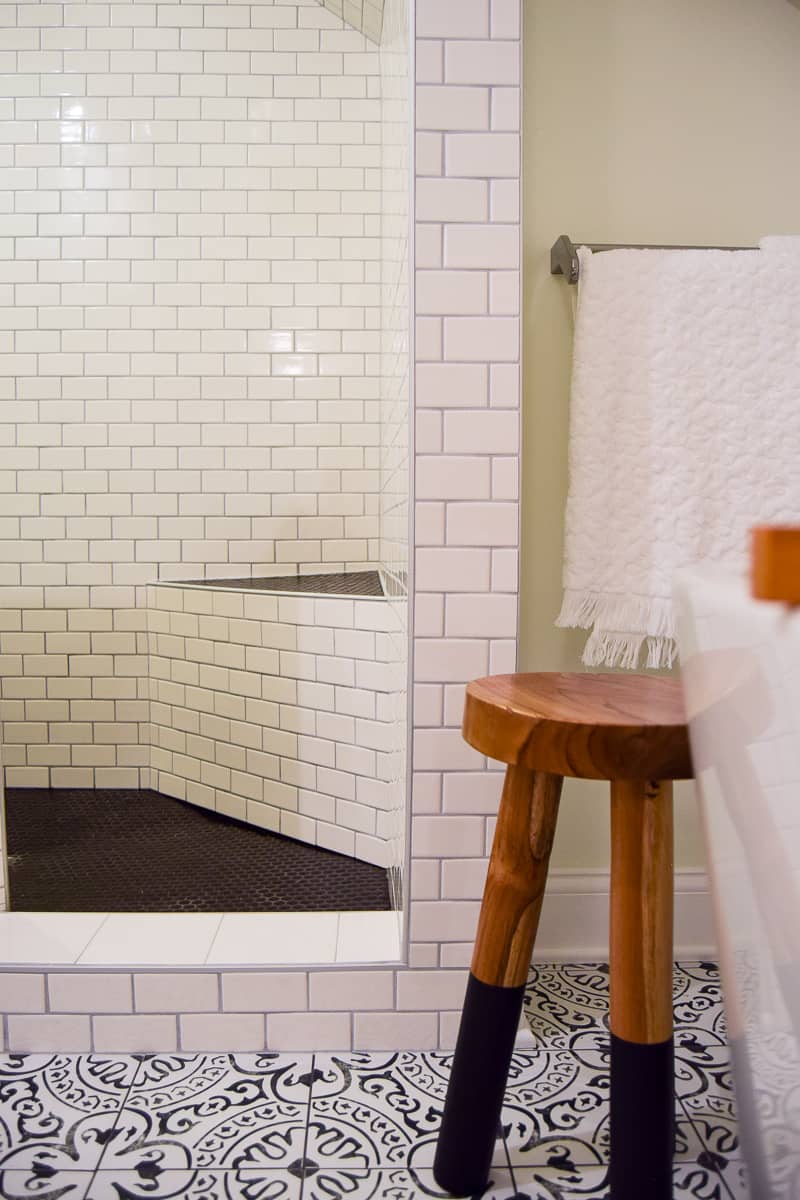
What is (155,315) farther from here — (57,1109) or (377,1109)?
(377,1109)

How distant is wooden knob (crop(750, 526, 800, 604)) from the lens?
0.37m

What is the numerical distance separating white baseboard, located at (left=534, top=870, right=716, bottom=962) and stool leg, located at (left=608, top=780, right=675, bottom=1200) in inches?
27.9

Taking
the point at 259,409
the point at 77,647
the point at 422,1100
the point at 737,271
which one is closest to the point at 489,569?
the point at 737,271

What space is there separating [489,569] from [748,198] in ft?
2.87

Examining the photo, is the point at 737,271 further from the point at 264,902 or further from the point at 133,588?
the point at 133,588

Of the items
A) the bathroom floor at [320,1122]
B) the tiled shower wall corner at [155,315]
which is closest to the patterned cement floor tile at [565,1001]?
the bathroom floor at [320,1122]

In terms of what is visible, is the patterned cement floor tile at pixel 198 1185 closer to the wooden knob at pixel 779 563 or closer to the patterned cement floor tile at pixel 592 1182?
the patterned cement floor tile at pixel 592 1182

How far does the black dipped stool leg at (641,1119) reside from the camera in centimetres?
90

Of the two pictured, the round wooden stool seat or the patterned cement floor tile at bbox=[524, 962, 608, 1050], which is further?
the patterned cement floor tile at bbox=[524, 962, 608, 1050]

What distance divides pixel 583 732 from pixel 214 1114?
831 mm

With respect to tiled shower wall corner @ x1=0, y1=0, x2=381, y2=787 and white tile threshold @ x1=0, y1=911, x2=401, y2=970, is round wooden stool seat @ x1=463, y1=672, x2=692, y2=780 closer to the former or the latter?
white tile threshold @ x1=0, y1=911, x2=401, y2=970

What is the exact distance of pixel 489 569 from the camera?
1339 millimetres

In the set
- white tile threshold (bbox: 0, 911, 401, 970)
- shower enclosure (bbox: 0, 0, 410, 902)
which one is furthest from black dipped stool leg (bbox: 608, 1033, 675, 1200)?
shower enclosure (bbox: 0, 0, 410, 902)

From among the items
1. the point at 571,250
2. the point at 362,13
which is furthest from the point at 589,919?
the point at 362,13
